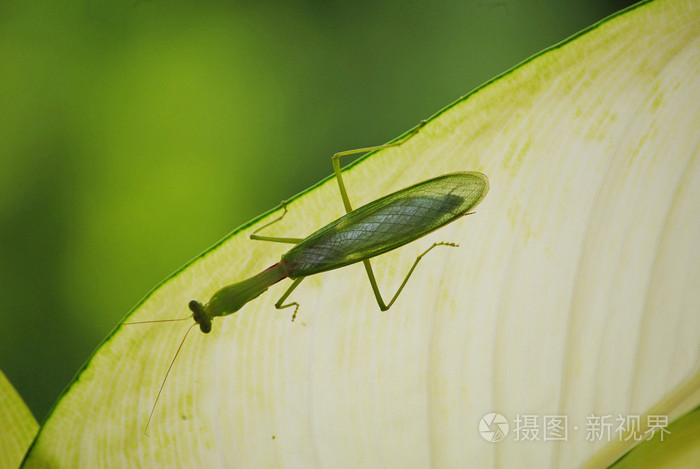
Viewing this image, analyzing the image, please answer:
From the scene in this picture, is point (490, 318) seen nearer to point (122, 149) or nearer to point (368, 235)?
point (368, 235)

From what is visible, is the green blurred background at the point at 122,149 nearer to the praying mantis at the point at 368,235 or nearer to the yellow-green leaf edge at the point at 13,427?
the praying mantis at the point at 368,235

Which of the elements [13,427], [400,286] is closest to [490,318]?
[400,286]

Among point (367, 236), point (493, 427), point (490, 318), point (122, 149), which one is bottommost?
point (493, 427)

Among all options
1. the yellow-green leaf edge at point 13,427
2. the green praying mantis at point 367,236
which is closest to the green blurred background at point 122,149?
the green praying mantis at point 367,236

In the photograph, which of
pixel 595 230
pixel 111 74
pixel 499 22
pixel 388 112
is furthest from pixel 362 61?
pixel 595 230

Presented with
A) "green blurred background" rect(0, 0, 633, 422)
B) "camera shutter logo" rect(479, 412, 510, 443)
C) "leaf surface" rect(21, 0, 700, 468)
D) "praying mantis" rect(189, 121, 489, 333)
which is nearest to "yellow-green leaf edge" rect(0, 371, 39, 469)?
"leaf surface" rect(21, 0, 700, 468)

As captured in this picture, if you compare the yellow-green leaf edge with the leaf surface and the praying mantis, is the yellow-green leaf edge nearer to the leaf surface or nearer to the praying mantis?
the leaf surface

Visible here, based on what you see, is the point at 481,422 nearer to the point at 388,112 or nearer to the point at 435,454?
the point at 435,454
